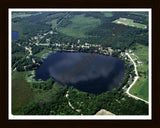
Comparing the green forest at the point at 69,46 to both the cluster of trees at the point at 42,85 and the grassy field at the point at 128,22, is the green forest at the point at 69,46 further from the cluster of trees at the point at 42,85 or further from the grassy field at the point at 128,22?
the grassy field at the point at 128,22

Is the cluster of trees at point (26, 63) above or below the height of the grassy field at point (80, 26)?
below

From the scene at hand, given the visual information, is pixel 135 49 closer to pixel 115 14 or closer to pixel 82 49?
pixel 82 49

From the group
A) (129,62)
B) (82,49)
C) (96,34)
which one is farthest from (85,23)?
(129,62)

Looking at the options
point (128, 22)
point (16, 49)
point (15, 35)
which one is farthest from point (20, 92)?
point (128, 22)

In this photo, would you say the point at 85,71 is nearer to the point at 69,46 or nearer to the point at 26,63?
the point at 26,63

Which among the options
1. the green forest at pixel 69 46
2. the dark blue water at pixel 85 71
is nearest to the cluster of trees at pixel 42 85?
the green forest at pixel 69 46

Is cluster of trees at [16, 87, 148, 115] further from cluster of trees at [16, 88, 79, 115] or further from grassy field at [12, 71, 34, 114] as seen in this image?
grassy field at [12, 71, 34, 114]

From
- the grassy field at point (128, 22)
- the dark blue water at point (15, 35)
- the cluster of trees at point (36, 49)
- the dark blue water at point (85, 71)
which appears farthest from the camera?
the grassy field at point (128, 22)
